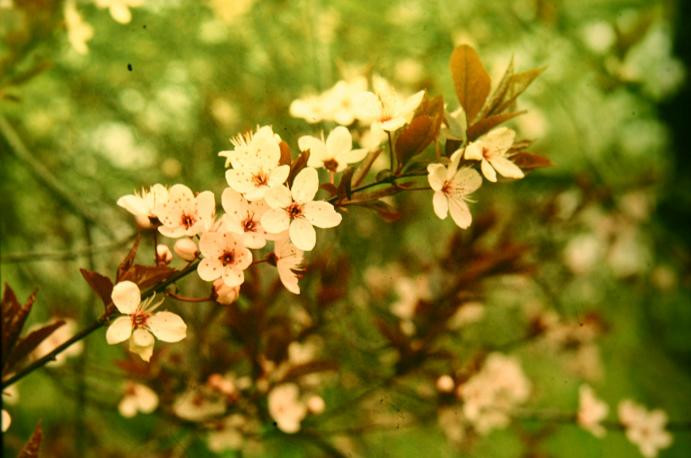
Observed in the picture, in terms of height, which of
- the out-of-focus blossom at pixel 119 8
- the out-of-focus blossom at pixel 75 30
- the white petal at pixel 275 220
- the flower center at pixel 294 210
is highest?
the out-of-focus blossom at pixel 75 30

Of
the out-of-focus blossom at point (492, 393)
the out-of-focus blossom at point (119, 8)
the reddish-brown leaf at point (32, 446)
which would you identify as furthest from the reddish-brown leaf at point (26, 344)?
the out-of-focus blossom at point (492, 393)

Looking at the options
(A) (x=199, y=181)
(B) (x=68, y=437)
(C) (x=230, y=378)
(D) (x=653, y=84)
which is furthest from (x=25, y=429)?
(D) (x=653, y=84)

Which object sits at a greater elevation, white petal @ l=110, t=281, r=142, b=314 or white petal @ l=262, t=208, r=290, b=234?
white petal @ l=262, t=208, r=290, b=234

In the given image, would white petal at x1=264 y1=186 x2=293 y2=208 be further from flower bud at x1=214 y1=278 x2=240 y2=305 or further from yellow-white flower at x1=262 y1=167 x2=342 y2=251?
flower bud at x1=214 y1=278 x2=240 y2=305

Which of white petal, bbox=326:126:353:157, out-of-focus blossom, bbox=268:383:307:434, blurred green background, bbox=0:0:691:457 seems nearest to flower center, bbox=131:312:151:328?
white petal, bbox=326:126:353:157

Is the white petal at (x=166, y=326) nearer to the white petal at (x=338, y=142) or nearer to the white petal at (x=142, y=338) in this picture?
the white petal at (x=142, y=338)
